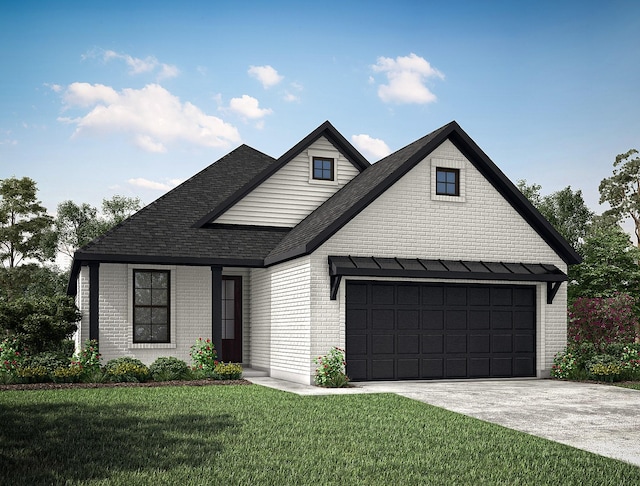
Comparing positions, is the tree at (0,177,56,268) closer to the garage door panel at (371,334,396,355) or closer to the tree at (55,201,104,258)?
the tree at (55,201,104,258)

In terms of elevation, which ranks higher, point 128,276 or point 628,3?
point 628,3

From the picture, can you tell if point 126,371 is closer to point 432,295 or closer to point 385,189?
point 385,189

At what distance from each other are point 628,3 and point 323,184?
1235 centimetres

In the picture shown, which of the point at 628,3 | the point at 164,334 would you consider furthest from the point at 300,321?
the point at 628,3

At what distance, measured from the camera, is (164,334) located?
20391 millimetres

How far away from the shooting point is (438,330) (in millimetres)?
18797

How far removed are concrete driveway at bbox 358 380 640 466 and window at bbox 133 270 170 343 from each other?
624 centimetres

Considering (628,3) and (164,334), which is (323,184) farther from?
(628,3)

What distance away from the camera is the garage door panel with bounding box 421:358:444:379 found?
18594 mm

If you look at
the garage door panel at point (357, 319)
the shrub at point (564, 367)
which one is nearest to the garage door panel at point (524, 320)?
the shrub at point (564, 367)

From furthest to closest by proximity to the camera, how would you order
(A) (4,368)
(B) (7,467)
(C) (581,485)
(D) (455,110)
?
(D) (455,110)
(A) (4,368)
(B) (7,467)
(C) (581,485)

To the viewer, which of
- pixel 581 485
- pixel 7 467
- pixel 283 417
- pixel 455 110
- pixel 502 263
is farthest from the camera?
pixel 455 110

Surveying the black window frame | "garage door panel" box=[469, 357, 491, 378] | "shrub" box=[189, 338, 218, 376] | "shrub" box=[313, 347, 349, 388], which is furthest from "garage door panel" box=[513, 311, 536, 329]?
"shrub" box=[189, 338, 218, 376]

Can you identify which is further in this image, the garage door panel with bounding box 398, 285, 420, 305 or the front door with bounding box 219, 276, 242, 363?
the front door with bounding box 219, 276, 242, 363
